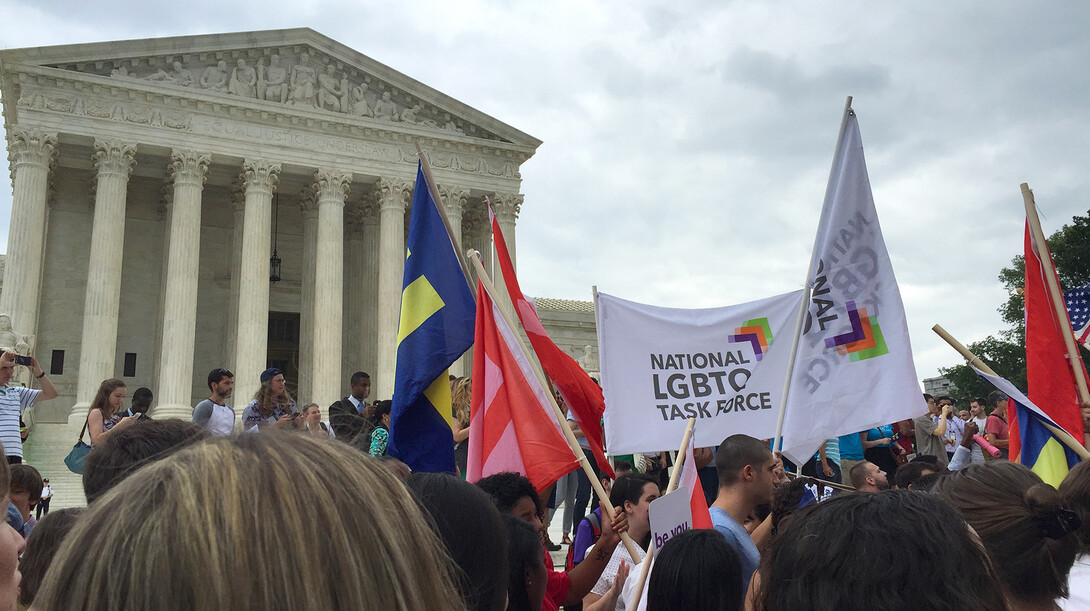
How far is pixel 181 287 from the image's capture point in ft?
87.7

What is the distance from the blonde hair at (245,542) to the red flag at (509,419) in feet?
16.1

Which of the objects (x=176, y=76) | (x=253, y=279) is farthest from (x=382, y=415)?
(x=176, y=76)

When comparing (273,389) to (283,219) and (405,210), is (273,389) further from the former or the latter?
(283,219)

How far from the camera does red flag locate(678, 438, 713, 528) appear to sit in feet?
15.4

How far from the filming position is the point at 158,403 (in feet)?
85.0

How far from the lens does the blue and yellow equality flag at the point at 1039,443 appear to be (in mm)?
5844

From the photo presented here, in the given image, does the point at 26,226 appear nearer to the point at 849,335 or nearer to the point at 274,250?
the point at 274,250

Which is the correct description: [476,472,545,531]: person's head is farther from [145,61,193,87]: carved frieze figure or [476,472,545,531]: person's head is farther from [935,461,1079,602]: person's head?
[145,61,193,87]: carved frieze figure

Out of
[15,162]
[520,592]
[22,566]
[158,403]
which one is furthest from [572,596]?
[15,162]

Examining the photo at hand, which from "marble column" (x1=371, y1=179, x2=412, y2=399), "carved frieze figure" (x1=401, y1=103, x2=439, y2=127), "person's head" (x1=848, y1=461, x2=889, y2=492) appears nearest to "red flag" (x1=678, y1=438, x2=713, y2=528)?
"person's head" (x1=848, y1=461, x2=889, y2=492)

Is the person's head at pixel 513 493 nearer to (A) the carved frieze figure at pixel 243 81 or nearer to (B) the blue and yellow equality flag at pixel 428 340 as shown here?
(B) the blue and yellow equality flag at pixel 428 340

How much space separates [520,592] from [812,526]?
194 centimetres

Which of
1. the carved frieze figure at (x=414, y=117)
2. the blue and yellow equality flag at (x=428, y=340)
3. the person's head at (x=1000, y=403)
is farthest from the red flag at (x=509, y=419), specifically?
the carved frieze figure at (x=414, y=117)

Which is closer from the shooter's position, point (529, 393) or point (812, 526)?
point (812, 526)
